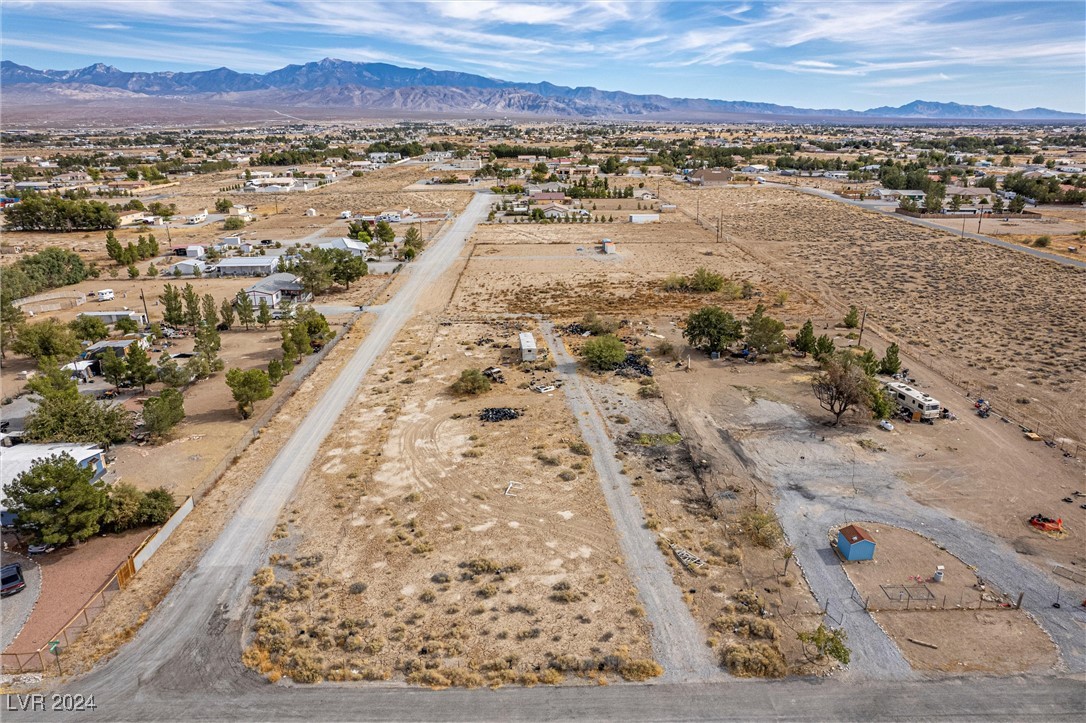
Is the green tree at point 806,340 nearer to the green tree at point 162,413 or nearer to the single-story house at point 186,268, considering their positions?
the green tree at point 162,413

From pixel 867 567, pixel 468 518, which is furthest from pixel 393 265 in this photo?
pixel 867 567

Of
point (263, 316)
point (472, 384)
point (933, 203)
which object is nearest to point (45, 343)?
point (263, 316)

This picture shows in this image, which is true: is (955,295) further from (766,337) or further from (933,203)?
(933,203)

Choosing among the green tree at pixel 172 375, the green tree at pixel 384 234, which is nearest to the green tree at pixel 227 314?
the green tree at pixel 172 375

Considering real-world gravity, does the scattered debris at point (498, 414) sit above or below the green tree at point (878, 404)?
below

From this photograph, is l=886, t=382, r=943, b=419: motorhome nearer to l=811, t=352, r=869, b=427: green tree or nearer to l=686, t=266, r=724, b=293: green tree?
l=811, t=352, r=869, b=427: green tree

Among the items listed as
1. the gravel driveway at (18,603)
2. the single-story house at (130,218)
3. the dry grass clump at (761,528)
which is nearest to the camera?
the gravel driveway at (18,603)
